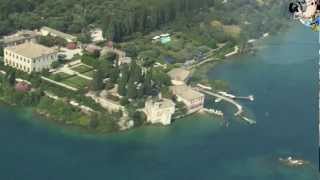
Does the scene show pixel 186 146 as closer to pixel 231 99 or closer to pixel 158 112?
pixel 158 112

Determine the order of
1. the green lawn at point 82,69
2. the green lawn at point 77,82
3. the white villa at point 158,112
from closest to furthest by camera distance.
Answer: the white villa at point 158,112
the green lawn at point 77,82
the green lawn at point 82,69

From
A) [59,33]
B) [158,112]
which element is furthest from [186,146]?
[59,33]

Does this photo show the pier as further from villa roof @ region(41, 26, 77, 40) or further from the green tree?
villa roof @ region(41, 26, 77, 40)

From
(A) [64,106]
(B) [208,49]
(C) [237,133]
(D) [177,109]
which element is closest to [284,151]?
→ (C) [237,133]

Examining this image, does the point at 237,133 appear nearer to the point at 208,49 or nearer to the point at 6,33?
the point at 208,49

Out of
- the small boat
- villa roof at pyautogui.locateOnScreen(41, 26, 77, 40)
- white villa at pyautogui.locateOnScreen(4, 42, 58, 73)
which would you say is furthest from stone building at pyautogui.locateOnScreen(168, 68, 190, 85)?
the small boat

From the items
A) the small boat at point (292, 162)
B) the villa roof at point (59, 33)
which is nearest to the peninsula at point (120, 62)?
the villa roof at point (59, 33)

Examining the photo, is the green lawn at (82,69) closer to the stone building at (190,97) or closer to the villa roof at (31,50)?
the villa roof at (31,50)
